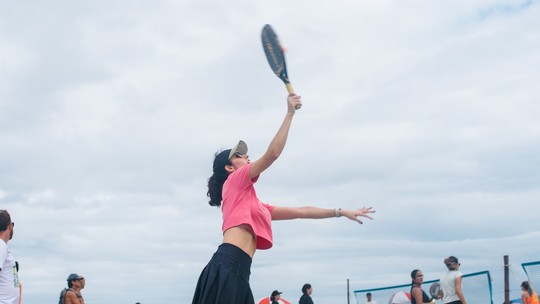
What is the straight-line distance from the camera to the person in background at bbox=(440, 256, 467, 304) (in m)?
13.4

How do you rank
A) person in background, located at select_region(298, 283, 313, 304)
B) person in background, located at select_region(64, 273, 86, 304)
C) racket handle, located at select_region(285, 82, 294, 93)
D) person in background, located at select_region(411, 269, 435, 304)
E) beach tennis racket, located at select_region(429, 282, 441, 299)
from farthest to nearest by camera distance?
person in background, located at select_region(298, 283, 313, 304) < beach tennis racket, located at select_region(429, 282, 441, 299) < person in background, located at select_region(411, 269, 435, 304) < person in background, located at select_region(64, 273, 86, 304) < racket handle, located at select_region(285, 82, 294, 93)

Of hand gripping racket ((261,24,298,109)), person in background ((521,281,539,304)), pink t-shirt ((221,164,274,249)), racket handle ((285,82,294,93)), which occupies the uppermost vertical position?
hand gripping racket ((261,24,298,109))

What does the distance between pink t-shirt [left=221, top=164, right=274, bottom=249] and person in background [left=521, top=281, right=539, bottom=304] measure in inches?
378

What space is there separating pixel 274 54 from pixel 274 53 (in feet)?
0.04

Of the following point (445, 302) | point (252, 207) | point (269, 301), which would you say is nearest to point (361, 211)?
point (252, 207)

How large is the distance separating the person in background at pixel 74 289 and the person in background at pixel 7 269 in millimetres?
4949

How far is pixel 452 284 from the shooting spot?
13.5 metres

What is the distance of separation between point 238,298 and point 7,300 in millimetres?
3156

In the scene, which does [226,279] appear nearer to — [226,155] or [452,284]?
[226,155]

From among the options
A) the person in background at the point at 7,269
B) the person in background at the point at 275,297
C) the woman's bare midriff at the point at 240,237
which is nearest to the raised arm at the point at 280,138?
the woman's bare midriff at the point at 240,237

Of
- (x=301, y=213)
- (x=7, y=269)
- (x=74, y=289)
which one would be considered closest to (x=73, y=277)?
(x=74, y=289)

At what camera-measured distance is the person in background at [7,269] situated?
7.02 meters

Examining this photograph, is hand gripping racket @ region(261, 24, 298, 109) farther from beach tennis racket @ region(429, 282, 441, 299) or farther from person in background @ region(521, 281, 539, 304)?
beach tennis racket @ region(429, 282, 441, 299)

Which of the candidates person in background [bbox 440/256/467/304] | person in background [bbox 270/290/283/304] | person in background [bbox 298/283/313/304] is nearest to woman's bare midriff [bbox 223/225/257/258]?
person in background [bbox 440/256/467/304]
